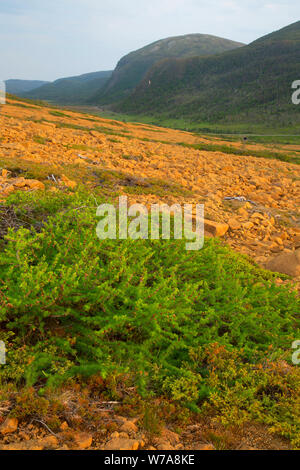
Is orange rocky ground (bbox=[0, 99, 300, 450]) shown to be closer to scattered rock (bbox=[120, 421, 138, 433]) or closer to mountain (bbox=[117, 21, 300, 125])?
scattered rock (bbox=[120, 421, 138, 433])

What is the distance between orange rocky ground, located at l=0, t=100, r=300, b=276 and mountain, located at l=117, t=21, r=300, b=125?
59631 millimetres

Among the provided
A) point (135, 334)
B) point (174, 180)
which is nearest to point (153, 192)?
point (174, 180)

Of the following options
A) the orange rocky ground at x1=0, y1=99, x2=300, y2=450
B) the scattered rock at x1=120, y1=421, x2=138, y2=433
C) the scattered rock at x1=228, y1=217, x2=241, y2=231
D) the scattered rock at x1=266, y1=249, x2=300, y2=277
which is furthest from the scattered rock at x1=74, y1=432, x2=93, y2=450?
the scattered rock at x1=228, y1=217, x2=241, y2=231

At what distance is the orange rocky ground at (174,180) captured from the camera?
6934 mm

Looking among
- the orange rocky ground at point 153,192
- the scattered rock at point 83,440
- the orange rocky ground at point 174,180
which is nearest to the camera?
the scattered rock at point 83,440

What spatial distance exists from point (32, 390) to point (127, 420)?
77 centimetres

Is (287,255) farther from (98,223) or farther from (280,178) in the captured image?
(280,178)

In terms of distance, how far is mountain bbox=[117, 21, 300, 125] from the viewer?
7469 cm

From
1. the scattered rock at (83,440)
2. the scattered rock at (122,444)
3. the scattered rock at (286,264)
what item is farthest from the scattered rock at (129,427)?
the scattered rock at (286,264)

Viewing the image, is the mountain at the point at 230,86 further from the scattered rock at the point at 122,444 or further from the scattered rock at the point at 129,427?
the scattered rock at the point at 122,444

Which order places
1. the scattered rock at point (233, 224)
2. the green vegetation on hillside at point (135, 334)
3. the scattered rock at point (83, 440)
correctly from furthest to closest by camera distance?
the scattered rock at point (233, 224) < the green vegetation on hillside at point (135, 334) < the scattered rock at point (83, 440)

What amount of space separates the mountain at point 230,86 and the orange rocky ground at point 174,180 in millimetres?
59631

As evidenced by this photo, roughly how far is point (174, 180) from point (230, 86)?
100520mm

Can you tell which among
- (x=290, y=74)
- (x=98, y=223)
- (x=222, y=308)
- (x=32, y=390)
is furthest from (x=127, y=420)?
(x=290, y=74)
